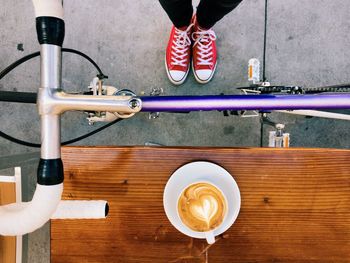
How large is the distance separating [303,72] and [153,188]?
0.98 meters

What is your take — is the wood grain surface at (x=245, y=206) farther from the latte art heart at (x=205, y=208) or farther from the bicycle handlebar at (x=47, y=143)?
the bicycle handlebar at (x=47, y=143)

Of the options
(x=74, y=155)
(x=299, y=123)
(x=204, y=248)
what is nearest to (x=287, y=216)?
(x=204, y=248)

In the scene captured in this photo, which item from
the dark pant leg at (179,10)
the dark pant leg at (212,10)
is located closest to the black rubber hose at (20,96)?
the dark pant leg at (179,10)

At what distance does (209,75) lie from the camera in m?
1.39

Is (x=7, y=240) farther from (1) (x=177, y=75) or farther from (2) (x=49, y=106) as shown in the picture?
(1) (x=177, y=75)

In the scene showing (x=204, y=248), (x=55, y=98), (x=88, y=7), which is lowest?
(x=204, y=248)

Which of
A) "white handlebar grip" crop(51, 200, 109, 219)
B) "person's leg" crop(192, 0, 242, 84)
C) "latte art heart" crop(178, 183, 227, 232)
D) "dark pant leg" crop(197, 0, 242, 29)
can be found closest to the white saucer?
"latte art heart" crop(178, 183, 227, 232)

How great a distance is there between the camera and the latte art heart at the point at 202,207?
2.04ft

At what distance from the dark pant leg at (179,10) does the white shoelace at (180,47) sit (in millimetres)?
101

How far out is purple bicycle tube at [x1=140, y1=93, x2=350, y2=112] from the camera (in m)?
0.53

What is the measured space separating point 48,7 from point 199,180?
43 centimetres

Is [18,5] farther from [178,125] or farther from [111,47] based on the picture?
[178,125]

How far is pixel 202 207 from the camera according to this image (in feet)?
2.04

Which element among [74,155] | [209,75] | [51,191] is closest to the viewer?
[51,191]
